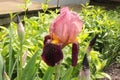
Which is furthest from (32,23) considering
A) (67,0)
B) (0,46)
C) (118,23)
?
(67,0)

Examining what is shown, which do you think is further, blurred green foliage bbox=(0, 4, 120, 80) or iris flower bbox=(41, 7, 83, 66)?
blurred green foliage bbox=(0, 4, 120, 80)

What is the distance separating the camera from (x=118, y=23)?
5309mm

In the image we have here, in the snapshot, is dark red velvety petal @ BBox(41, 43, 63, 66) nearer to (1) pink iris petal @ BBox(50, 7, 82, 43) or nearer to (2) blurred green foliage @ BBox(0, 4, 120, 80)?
(1) pink iris petal @ BBox(50, 7, 82, 43)

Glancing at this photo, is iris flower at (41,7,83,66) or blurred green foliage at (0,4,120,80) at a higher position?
iris flower at (41,7,83,66)

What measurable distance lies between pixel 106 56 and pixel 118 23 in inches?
38.1

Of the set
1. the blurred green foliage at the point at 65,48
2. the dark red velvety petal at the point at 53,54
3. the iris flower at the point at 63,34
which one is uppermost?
the iris flower at the point at 63,34

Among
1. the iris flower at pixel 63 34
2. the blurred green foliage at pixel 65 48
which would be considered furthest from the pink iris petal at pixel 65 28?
the blurred green foliage at pixel 65 48

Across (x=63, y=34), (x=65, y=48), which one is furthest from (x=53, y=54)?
(x=65, y=48)

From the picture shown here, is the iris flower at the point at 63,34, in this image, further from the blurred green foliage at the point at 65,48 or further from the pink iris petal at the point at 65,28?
the blurred green foliage at the point at 65,48

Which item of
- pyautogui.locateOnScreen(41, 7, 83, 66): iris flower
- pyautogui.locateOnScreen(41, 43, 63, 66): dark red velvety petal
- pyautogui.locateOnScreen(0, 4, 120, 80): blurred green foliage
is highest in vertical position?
pyautogui.locateOnScreen(41, 7, 83, 66): iris flower

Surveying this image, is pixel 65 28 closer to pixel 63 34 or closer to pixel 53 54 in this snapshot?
pixel 63 34

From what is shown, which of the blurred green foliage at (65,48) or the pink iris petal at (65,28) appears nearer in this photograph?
the pink iris petal at (65,28)

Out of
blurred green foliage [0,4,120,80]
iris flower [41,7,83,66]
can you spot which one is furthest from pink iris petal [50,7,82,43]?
blurred green foliage [0,4,120,80]

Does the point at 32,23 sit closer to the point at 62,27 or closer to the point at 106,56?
the point at 106,56
